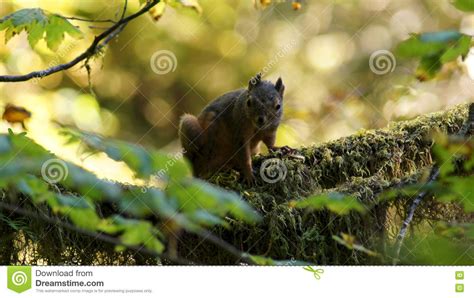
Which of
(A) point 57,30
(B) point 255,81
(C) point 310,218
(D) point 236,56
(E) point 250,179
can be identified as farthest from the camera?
(D) point 236,56

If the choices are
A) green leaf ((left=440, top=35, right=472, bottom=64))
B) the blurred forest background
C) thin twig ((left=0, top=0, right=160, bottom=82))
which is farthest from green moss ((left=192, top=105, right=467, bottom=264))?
the blurred forest background

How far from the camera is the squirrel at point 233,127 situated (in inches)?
98.3

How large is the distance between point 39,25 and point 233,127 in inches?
48.4

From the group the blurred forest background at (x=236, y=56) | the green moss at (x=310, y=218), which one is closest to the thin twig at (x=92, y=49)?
the green moss at (x=310, y=218)

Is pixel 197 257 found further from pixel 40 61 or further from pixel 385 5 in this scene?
pixel 385 5

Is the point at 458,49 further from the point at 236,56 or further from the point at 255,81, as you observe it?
the point at 236,56

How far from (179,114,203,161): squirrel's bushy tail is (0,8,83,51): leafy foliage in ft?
3.53

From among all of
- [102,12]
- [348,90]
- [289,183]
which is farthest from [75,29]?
[348,90]

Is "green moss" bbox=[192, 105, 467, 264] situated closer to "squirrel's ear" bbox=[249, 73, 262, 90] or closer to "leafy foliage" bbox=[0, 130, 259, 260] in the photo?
"squirrel's ear" bbox=[249, 73, 262, 90]

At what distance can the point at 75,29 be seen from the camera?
1533 millimetres

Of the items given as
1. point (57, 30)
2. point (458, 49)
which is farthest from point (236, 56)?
point (458, 49)

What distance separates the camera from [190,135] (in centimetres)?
262

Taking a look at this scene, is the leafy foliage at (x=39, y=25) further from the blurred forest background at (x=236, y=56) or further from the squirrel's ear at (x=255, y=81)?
the blurred forest background at (x=236, y=56)

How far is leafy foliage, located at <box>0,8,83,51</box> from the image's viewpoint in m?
1.45
